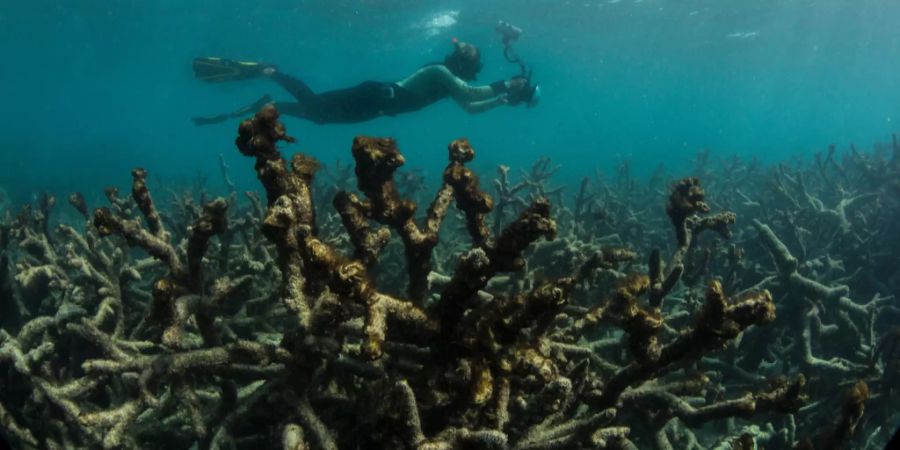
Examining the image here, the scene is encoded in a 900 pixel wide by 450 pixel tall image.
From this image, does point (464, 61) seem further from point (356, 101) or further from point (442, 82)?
point (356, 101)

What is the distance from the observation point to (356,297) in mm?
2090

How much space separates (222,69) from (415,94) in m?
4.89

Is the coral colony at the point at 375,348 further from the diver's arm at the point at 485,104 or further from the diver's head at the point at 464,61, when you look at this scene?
the diver's head at the point at 464,61

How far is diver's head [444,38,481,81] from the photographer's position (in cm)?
1138

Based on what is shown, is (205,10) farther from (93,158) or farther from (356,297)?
(356,297)

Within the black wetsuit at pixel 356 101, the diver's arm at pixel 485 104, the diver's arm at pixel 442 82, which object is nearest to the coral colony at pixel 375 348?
the black wetsuit at pixel 356 101

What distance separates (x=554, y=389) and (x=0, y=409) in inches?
115

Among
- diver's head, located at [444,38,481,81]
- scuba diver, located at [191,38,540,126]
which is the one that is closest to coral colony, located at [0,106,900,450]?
scuba diver, located at [191,38,540,126]

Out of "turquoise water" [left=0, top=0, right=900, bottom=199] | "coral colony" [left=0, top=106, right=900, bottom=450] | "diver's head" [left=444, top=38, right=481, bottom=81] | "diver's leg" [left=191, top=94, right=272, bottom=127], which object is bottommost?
"coral colony" [left=0, top=106, right=900, bottom=450]

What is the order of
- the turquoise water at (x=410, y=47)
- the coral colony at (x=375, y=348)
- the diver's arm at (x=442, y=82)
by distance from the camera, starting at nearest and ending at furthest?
the coral colony at (x=375, y=348) → the diver's arm at (x=442, y=82) → the turquoise water at (x=410, y=47)

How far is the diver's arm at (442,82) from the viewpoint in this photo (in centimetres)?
1116

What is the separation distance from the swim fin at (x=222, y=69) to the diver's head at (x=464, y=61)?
170 inches

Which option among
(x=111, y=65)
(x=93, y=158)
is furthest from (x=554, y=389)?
(x=111, y=65)

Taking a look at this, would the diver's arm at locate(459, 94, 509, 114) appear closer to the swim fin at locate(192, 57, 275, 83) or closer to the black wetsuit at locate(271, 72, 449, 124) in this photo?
the black wetsuit at locate(271, 72, 449, 124)
